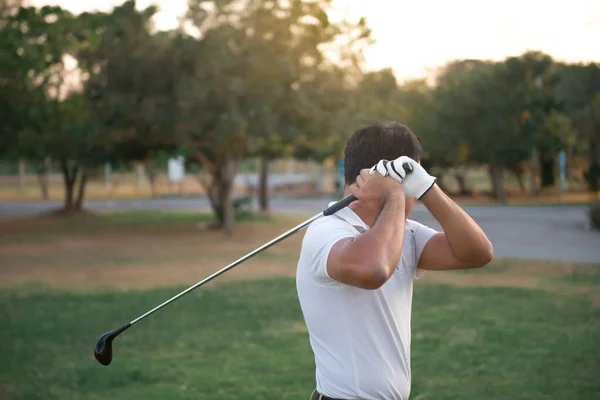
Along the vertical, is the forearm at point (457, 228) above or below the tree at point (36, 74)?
below

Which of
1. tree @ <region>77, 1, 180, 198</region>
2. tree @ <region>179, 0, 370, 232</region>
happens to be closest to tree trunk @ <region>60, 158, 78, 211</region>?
A: tree @ <region>77, 1, 180, 198</region>

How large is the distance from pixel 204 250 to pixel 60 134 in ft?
40.4

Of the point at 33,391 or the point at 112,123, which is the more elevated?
the point at 112,123

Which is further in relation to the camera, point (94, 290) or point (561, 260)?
point (561, 260)

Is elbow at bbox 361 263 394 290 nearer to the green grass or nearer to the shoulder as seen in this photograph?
the shoulder

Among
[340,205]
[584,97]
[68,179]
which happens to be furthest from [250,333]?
[584,97]

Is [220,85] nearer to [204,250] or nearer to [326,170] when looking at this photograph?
[204,250]

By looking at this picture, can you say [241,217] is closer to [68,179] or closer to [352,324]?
[68,179]

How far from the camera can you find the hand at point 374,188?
2.30m

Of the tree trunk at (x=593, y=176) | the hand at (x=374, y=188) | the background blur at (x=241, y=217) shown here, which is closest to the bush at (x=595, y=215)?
the background blur at (x=241, y=217)

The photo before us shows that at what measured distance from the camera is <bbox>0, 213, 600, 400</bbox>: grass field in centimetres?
654

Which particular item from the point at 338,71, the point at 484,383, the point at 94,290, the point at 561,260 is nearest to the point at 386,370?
the point at 484,383

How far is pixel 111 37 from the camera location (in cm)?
2175

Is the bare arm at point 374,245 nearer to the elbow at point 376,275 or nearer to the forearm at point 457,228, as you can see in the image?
the elbow at point 376,275
